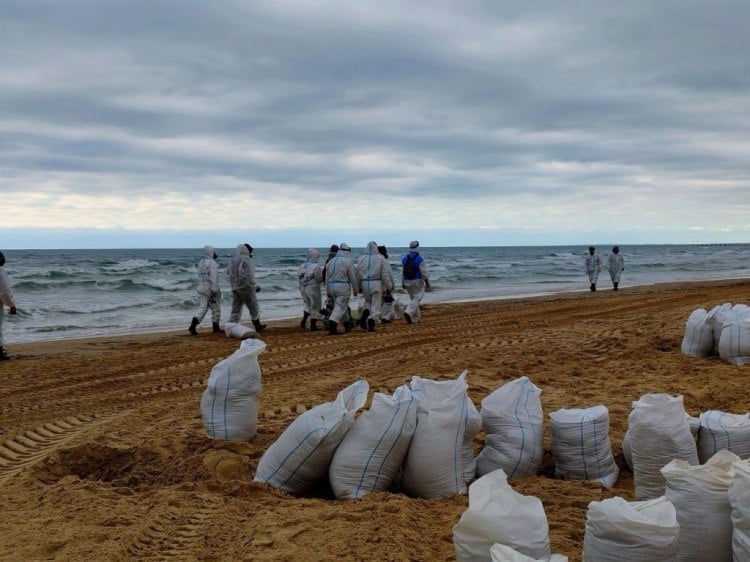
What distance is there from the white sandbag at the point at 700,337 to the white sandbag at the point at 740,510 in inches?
231

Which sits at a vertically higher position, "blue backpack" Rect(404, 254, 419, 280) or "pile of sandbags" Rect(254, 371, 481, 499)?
"blue backpack" Rect(404, 254, 419, 280)

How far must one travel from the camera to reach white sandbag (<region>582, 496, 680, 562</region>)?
2518 millimetres

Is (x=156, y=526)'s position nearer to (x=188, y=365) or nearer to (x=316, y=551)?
(x=316, y=551)

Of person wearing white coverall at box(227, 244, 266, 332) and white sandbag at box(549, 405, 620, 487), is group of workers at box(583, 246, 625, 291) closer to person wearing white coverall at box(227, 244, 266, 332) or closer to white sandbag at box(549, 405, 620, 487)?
person wearing white coverall at box(227, 244, 266, 332)

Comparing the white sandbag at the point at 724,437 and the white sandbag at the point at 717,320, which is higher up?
the white sandbag at the point at 717,320

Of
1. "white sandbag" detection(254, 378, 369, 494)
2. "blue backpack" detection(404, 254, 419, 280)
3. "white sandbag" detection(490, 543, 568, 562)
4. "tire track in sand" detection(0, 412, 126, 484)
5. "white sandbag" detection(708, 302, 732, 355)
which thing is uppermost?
"blue backpack" detection(404, 254, 419, 280)

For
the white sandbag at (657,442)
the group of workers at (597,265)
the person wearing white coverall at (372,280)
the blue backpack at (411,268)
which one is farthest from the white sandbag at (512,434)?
the group of workers at (597,265)

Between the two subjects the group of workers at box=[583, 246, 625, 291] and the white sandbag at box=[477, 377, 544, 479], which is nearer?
the white sandbag at box=[477, 377, 544, 479]

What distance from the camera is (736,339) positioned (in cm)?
754

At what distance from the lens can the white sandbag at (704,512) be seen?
9.40 ft

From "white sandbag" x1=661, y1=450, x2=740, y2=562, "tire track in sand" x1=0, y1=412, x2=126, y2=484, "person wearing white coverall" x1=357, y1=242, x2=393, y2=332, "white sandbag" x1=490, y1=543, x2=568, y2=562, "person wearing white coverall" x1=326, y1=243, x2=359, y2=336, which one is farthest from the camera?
"person wearing white coverall" x1=357, y1=242, x2=393, y2=332

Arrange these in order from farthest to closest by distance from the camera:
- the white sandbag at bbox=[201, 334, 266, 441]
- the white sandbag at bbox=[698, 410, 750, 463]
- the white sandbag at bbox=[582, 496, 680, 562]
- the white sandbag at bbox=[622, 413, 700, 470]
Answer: the white sandbag at bbox=[201, 334, 266, 441], the white sandbag at bbox=[622, 413, 700, 470], the white sandbag at bbox=[698, 410, 750, 463], the white sandbag at bbox=[582, 496, 680, 562]

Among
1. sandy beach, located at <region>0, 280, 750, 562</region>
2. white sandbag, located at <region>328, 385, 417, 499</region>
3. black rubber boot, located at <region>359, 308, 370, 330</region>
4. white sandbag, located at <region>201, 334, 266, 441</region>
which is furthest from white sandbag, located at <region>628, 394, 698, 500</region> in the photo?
black rubber boot, located at <region>359, 308, 370, 330</region>

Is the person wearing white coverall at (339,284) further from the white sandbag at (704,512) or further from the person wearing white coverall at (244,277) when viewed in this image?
the white sandbag at (704,512)
